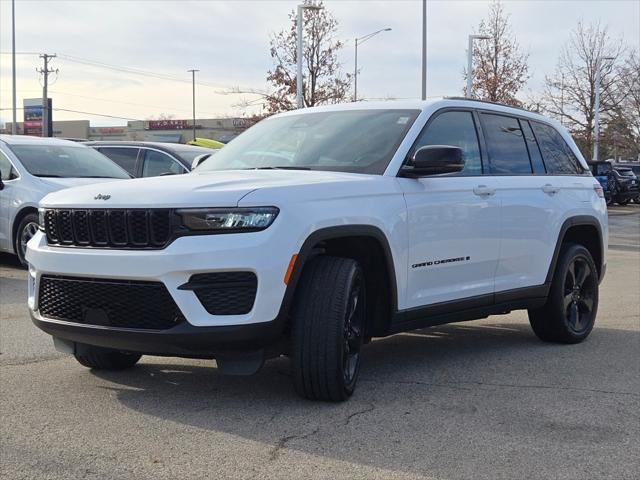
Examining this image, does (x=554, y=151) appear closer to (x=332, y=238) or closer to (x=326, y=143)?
(x=326, y=143)

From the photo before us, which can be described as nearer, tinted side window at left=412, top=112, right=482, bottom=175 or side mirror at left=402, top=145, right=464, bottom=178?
side mirror at left=402, top=145, right=464, bottom=178

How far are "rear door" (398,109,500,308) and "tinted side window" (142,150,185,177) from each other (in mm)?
6956

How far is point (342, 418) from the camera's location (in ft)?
14.3

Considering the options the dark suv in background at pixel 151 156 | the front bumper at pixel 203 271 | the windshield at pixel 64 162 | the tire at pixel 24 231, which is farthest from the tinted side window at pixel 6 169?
the front bumper at pixel 203 271

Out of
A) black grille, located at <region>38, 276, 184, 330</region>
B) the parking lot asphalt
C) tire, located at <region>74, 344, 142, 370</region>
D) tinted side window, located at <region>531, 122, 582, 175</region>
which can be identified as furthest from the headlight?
tinted side window, located at <region>531, 122, 582, 175</region>

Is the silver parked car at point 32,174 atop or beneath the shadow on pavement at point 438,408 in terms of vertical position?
atop

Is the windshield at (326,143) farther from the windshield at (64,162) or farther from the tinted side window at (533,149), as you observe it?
the windshield at (64,162)

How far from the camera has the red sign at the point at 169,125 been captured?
106 meters

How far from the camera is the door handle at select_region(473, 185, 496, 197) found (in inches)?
222

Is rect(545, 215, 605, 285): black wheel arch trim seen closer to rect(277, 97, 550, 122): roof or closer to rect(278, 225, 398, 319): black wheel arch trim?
rect(277, 97, 550, 122): roof

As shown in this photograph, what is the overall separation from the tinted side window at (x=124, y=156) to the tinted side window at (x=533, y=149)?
24.4 ft

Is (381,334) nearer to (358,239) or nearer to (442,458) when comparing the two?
(358,239)

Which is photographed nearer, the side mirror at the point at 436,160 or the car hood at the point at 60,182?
the side mirror at the point at 436,160

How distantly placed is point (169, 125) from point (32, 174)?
9849cm
